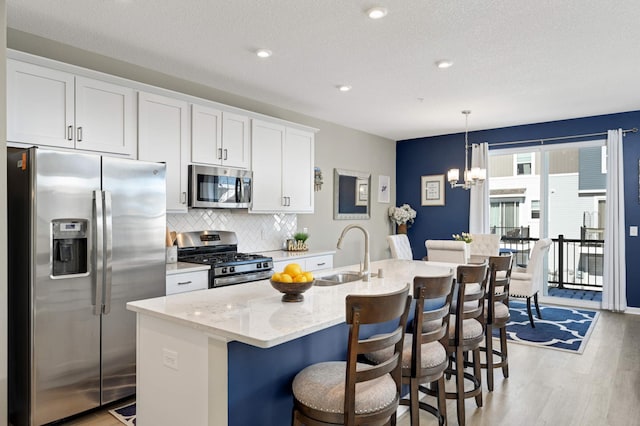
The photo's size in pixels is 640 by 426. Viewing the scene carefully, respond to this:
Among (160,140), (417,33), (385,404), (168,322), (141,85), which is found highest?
(417,33)

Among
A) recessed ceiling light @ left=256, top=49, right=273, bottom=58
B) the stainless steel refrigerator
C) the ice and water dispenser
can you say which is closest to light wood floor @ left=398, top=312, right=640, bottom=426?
the stainless steel refrigerator

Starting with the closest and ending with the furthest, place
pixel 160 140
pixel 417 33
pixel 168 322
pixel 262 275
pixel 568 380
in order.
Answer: pixel 168 322 → pixel 417 33 → pixel 568 380 → pixel 160 140 → pixel 262 275

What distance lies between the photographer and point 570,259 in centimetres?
668

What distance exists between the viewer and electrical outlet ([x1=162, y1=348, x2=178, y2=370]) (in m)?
1.86

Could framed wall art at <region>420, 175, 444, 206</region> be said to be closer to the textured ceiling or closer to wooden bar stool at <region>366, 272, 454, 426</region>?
the textured ceiling

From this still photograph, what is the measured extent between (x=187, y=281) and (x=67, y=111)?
154 centimetres

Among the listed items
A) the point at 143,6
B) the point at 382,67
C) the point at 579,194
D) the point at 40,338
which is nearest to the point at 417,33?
the point at 382,67

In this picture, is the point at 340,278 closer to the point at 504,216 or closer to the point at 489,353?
the point at 489,353

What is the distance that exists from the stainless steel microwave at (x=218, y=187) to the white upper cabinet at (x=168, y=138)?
0.09 m

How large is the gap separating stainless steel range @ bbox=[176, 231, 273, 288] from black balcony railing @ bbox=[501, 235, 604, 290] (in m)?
4.45

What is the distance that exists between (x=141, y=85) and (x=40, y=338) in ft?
6.70

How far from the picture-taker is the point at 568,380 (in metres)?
3.38

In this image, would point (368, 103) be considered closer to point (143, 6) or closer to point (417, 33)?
point (417, 33)

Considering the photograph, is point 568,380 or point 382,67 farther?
point 382,67
